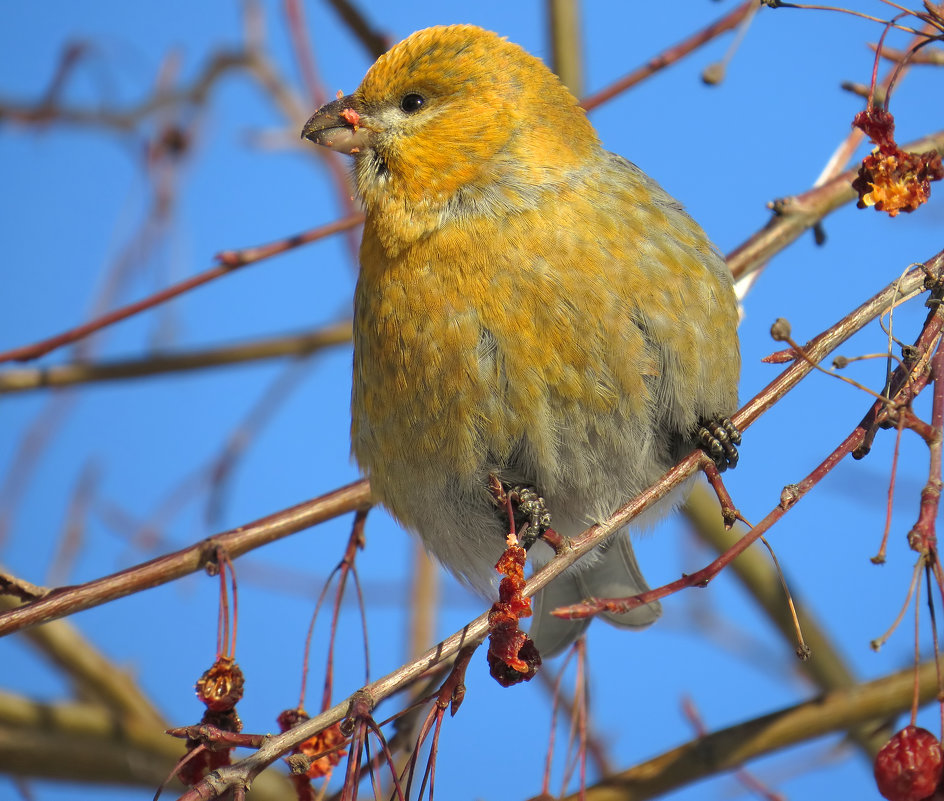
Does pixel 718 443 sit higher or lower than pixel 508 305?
lower

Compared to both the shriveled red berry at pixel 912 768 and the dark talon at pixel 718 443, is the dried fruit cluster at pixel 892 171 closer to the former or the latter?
the dark talon at pixel 718 443

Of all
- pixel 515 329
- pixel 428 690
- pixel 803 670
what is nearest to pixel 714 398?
pixel 515 329

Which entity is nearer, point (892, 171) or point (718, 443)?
→ point (892, 171)

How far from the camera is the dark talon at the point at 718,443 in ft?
7.14

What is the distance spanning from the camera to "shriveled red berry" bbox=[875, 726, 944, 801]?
144 cm

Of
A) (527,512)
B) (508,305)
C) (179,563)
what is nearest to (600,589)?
(527,512)

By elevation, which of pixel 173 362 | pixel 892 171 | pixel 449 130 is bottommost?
pixel 892 171

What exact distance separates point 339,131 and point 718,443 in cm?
109

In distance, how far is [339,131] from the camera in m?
2.38

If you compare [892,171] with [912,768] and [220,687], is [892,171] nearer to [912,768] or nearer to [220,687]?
[912,768]

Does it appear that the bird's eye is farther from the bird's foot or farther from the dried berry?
the dried berry

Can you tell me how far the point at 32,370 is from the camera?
9.73ft

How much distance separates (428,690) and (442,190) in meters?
1.08

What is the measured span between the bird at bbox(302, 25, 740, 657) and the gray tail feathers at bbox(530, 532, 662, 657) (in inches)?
13.8
